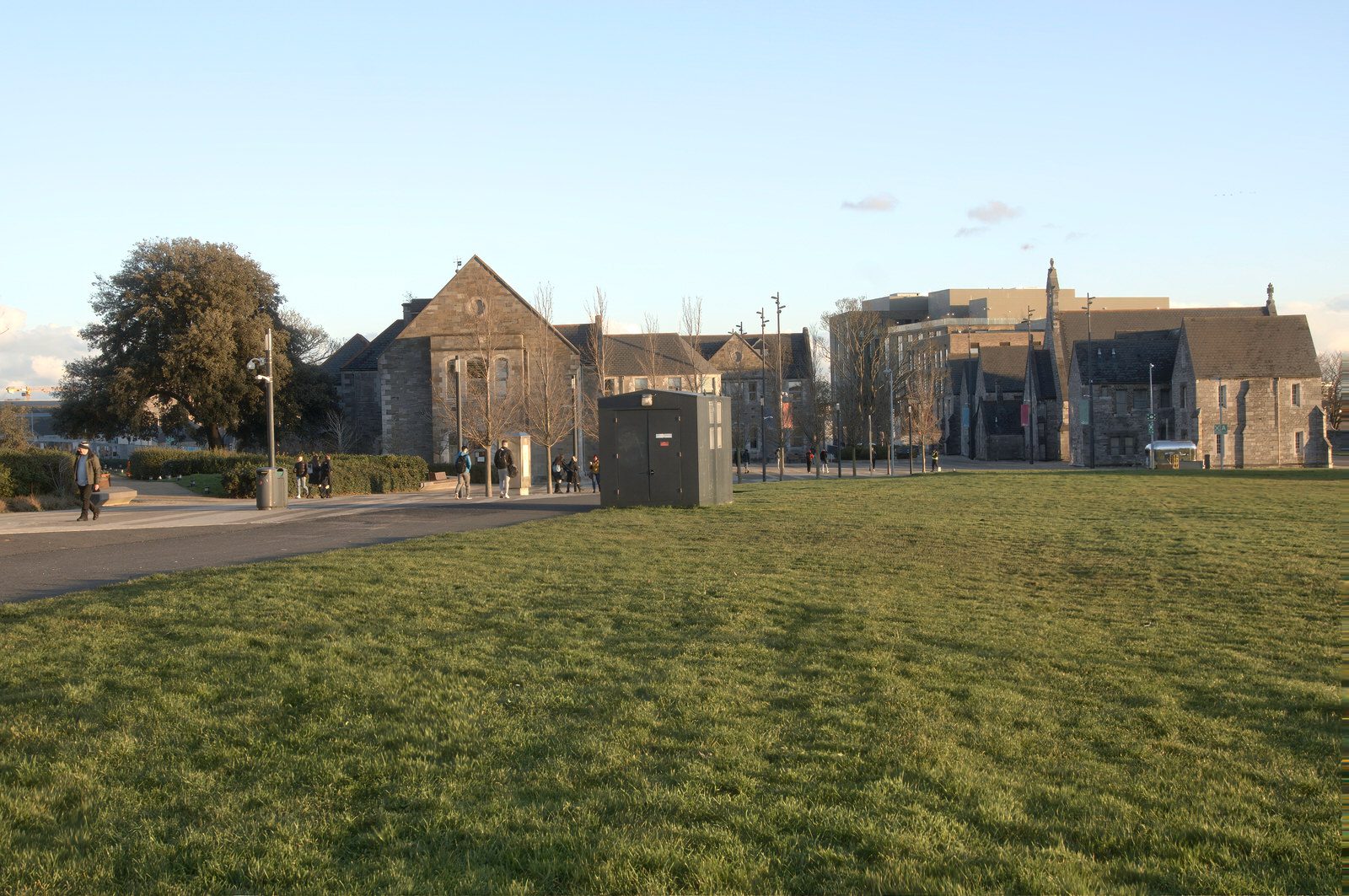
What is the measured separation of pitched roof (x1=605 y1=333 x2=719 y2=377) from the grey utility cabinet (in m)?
53.1

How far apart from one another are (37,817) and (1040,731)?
554 centimetres

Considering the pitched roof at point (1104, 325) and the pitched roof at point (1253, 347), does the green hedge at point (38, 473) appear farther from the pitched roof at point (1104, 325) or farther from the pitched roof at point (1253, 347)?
the pitched roof at point (1104, 325)

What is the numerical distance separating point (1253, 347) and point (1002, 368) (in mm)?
29426

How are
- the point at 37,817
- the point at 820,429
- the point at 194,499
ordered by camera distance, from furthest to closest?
the point at 820,429
the point at 194,499
the point at 37,817

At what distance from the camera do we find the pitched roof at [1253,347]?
261 feet

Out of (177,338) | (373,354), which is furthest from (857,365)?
(177,338)

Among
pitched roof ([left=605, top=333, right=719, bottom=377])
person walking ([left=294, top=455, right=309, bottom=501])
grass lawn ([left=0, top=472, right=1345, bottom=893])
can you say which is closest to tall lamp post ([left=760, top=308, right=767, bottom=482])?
pitched roof ([left=605, top=333, right=719, bottom=377])

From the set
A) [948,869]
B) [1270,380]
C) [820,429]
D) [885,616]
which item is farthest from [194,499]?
[1270,380]

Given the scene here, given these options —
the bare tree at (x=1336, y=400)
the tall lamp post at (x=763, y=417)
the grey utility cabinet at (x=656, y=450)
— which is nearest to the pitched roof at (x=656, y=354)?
the tall lamp post at (x=763, y=417)

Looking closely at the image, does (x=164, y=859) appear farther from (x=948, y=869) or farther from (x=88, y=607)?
(x=88, y=607)

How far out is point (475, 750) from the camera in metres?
6.43

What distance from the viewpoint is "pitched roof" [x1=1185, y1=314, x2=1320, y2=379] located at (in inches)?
3135

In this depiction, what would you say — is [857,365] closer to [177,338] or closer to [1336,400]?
[177,338]

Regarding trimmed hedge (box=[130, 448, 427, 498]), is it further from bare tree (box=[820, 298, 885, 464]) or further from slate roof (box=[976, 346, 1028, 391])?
slate roof (box=[976, 346, 1028, 391])
